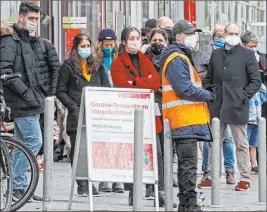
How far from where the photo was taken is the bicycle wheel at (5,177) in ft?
33.4

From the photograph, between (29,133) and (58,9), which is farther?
(58,9)

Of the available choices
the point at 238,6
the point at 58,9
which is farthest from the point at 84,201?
the point at 238,6

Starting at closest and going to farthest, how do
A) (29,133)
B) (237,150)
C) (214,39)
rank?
(29,133) < (237,150) < (214,39)

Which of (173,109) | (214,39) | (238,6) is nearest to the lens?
(173,109)

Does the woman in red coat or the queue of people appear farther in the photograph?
the woman in red coat

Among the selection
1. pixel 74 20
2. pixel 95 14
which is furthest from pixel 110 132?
pixel 95 14

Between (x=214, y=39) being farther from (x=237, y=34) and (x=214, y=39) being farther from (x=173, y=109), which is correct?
(x=173, y=109)

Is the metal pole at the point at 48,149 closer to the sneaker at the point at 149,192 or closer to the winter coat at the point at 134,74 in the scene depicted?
the winter coat at the point at 134,74

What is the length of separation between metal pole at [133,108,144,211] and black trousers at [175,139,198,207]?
25.0 inches

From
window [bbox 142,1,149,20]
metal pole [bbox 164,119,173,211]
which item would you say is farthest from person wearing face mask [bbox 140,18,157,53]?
window [bbox 142,1,149,20]

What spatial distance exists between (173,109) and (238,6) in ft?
80.9

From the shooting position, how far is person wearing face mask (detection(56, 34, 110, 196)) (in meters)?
12.2

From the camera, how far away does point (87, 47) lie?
40.7 feet

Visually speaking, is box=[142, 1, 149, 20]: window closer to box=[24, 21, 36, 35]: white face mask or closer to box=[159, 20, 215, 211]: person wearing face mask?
box=[24, 21, 36, 35]: white face mask
